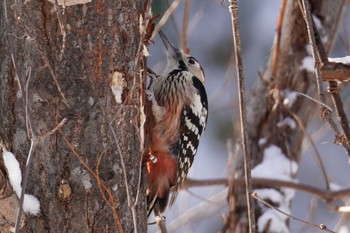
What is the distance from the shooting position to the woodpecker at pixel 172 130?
332cm

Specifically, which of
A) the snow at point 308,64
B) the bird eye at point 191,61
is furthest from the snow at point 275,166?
the bird eye at point 191,61

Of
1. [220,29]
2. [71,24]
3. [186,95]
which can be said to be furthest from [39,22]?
[220,29]

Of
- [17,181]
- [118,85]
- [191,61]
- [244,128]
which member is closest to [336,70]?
[244,128]

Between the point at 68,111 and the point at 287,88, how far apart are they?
2236 millimetres

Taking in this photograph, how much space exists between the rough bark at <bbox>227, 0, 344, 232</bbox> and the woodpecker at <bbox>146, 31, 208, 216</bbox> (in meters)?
0.79

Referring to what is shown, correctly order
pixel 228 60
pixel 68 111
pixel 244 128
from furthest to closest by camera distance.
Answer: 1. pixel 228 60
2. pixel 68 111
3. pixel 244 128

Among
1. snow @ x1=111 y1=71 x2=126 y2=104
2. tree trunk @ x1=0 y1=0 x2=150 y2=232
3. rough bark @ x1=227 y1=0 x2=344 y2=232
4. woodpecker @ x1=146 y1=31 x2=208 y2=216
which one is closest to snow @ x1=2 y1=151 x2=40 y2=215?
tree trunk @ x1=0 y1=0 x2=150 y2=232

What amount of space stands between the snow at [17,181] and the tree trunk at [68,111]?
0.07ft

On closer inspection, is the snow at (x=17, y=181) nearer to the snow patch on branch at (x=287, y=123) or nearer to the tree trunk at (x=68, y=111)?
the tree trunk at (x=68, y=111)

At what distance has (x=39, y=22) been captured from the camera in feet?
7.78

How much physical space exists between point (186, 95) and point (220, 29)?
210 inches

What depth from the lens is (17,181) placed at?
2.26 metres

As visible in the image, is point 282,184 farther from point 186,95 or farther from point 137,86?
point 137,86

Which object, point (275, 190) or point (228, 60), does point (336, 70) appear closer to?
point (275, 190)
